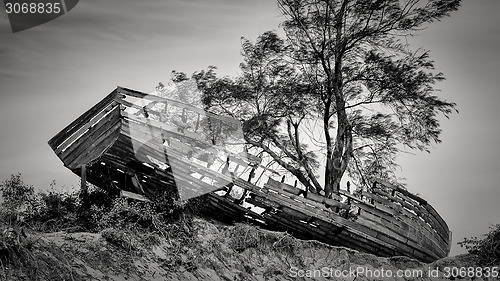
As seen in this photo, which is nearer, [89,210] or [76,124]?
[89,210]

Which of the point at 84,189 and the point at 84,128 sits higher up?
the point at 84,128

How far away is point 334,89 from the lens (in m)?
19.0

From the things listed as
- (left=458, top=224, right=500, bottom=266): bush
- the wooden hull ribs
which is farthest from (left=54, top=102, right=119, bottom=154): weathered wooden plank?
(left=458, top=224, right=500, bottom=266): bush

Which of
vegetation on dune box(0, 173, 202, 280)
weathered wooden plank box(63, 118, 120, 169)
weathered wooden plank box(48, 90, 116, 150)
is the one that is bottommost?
vegetation on dune box(0, 173, 202, 280)

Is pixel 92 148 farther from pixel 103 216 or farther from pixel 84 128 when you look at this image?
pixel 103 216

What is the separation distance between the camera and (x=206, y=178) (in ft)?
43.8

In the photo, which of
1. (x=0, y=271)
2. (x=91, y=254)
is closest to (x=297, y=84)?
(x=91, y=254)

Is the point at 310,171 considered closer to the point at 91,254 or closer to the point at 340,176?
the point at 340,176

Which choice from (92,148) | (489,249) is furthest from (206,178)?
(489,249)

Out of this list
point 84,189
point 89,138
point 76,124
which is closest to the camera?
point 84,189

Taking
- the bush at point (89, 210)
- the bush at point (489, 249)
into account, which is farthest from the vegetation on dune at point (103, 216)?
the bush at point (489, 249)

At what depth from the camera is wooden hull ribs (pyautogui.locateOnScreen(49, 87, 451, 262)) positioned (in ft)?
40.3

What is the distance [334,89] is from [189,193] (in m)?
8.01

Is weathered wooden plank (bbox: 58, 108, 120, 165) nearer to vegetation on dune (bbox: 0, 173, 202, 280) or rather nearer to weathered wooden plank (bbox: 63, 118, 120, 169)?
weathered wooden plank (bbox: 63, 118, 120, 169)
